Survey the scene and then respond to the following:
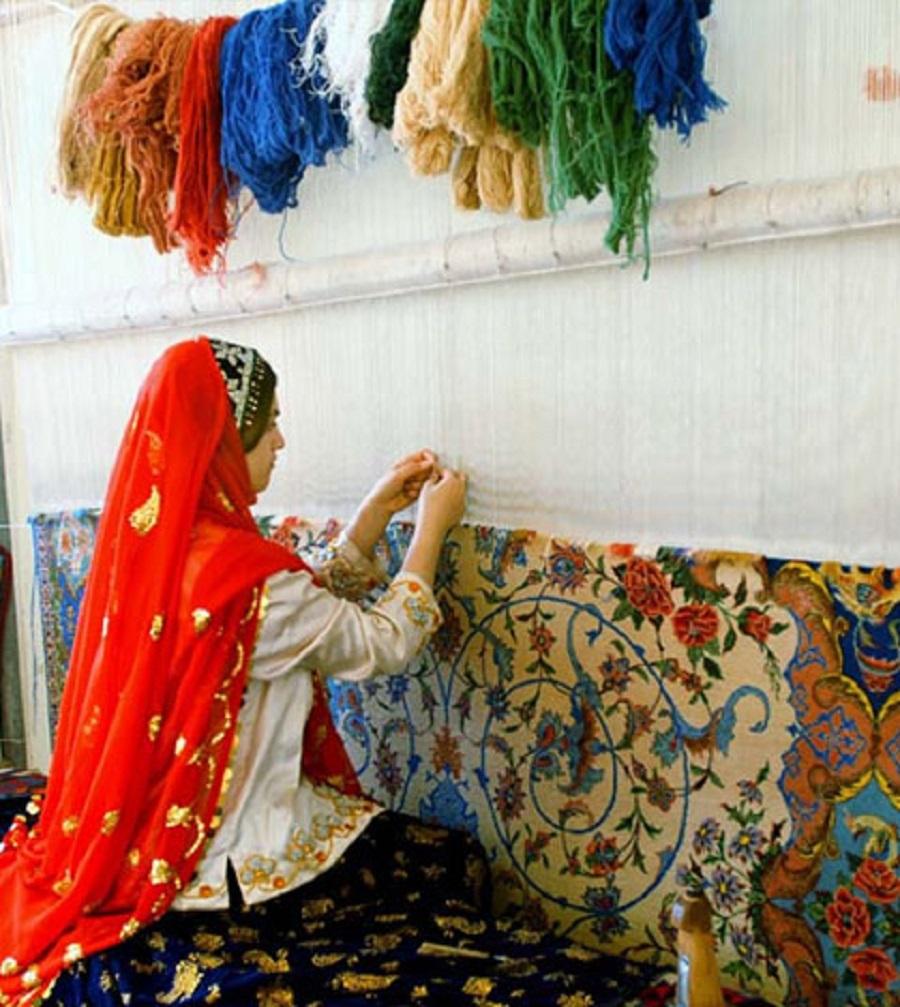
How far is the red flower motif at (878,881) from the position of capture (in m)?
1.49

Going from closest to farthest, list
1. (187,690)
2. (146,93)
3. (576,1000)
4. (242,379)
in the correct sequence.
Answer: (576,1000) < (187,690) < (242,379) < (146,93)

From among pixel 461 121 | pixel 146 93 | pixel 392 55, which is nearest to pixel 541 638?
pixel 461 121

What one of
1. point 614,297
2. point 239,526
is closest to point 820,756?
point 614,297

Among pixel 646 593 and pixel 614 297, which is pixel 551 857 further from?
pixel 614 297

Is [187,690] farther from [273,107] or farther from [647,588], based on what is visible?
[273,107]

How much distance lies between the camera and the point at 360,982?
58.8 inches

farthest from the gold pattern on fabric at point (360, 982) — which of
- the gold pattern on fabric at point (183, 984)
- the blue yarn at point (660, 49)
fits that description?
the blue yarn at point (660, 49)

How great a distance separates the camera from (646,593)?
1688 mm

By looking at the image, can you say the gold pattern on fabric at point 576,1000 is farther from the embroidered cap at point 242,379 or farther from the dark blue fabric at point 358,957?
the embroidered cap at point 242,379

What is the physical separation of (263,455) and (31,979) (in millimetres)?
752

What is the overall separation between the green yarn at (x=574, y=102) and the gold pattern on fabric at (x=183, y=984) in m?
1.03

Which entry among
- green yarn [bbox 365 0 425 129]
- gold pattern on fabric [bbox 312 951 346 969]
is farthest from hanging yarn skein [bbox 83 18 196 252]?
gold pattern on fabric [bbox 312 951 346 969]

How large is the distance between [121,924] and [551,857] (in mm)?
619

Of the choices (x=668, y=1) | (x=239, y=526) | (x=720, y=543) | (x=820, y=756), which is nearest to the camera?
(x=668, y=1)
